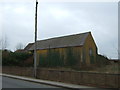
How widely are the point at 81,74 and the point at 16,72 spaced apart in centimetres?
1715

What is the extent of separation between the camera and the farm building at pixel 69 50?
149 ft

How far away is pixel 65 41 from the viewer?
5994 cm

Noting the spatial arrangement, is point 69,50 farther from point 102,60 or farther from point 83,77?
point 83,77

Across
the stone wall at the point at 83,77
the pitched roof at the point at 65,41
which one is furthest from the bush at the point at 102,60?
the stone wall at the point at 83,77

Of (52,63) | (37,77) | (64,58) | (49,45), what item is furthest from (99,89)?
(49,45)

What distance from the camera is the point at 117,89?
16.5m

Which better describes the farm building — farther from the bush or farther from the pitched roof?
the bush

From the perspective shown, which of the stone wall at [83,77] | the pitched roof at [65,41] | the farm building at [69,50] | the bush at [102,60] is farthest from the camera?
the pitched roof at [65,41]

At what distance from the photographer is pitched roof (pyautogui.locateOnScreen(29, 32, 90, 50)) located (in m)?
56.2

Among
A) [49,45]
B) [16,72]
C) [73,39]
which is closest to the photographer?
[16,72]

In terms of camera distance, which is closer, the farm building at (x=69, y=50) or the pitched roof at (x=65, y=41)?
the farm building at (x=69, y=50)

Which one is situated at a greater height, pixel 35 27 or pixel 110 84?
pixel 35 27

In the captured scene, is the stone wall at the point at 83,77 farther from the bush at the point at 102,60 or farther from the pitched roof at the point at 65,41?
the pitched roof at the point at 65,41

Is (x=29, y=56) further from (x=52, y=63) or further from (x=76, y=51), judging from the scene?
(x=76, y=51)
